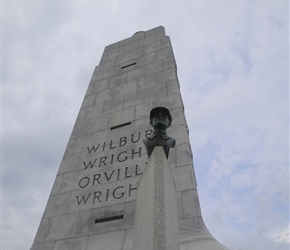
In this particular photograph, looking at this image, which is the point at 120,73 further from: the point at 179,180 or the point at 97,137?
the point at 179,180

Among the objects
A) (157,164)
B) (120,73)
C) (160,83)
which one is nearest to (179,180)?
(157,164)

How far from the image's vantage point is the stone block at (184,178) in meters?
6.09

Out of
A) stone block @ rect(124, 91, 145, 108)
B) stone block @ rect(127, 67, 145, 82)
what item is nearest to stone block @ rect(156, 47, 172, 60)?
stone block @ rect(127, 67, 145, 82)

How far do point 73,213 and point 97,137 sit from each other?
2.47 m

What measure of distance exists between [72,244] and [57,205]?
1323 millimetres

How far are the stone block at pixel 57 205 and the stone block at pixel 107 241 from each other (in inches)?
52.1

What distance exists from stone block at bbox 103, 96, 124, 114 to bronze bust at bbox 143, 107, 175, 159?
16.3ft

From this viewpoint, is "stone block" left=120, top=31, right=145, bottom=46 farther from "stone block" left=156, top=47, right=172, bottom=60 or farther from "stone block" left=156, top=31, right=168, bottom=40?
"stone block" left=156, top=47, right=172, bottom=60

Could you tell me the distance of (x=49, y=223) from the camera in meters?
6.94

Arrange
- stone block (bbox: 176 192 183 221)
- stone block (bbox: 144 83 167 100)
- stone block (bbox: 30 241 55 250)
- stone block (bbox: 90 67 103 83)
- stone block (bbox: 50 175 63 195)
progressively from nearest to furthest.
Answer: stone block (bbox: 176 192 183 221) < stone block (bbox: 30 241 55 250) < stone block (bbox: 50 175 63 195) < stone block (bbox: 144 83 167 100) < stone block (bbox: 90 67 103 83)

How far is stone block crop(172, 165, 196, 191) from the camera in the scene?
20.0ft

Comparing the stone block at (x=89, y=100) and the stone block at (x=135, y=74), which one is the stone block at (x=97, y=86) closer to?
the stone block at (x=89, y=100)

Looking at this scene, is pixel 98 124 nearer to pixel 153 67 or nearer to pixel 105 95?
pixel 105 95

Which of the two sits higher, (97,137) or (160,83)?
(160,83)
